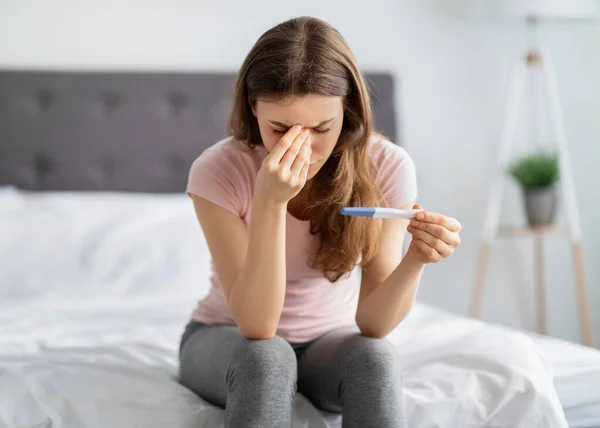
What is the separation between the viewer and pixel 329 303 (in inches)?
49.5

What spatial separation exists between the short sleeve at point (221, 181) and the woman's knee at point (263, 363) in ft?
0.75

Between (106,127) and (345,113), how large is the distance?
1447 mm

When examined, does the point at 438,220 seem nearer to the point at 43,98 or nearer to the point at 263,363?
the point at 263,363

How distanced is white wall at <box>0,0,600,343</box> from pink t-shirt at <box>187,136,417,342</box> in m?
1.39

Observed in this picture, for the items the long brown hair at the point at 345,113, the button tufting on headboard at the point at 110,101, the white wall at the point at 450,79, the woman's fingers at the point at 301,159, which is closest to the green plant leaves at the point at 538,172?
the white wall at the point at 450,79

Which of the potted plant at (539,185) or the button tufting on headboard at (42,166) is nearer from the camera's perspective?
the button tufting on headboard at (42,166)

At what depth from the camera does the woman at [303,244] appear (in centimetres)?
100

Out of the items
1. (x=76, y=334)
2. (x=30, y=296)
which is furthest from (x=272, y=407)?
(x=30, y=296)

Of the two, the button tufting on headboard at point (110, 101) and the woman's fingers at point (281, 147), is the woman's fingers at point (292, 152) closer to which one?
the woman's fingers at point (281, 147)

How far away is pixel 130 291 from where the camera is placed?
1.98 m

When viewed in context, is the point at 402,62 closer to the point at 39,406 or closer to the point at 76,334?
the point at 76,334

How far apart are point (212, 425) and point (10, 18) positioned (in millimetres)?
1765

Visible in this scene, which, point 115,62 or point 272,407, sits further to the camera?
point 115,62

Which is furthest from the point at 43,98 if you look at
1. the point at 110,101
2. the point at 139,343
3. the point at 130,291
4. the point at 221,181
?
the point at 221,181
